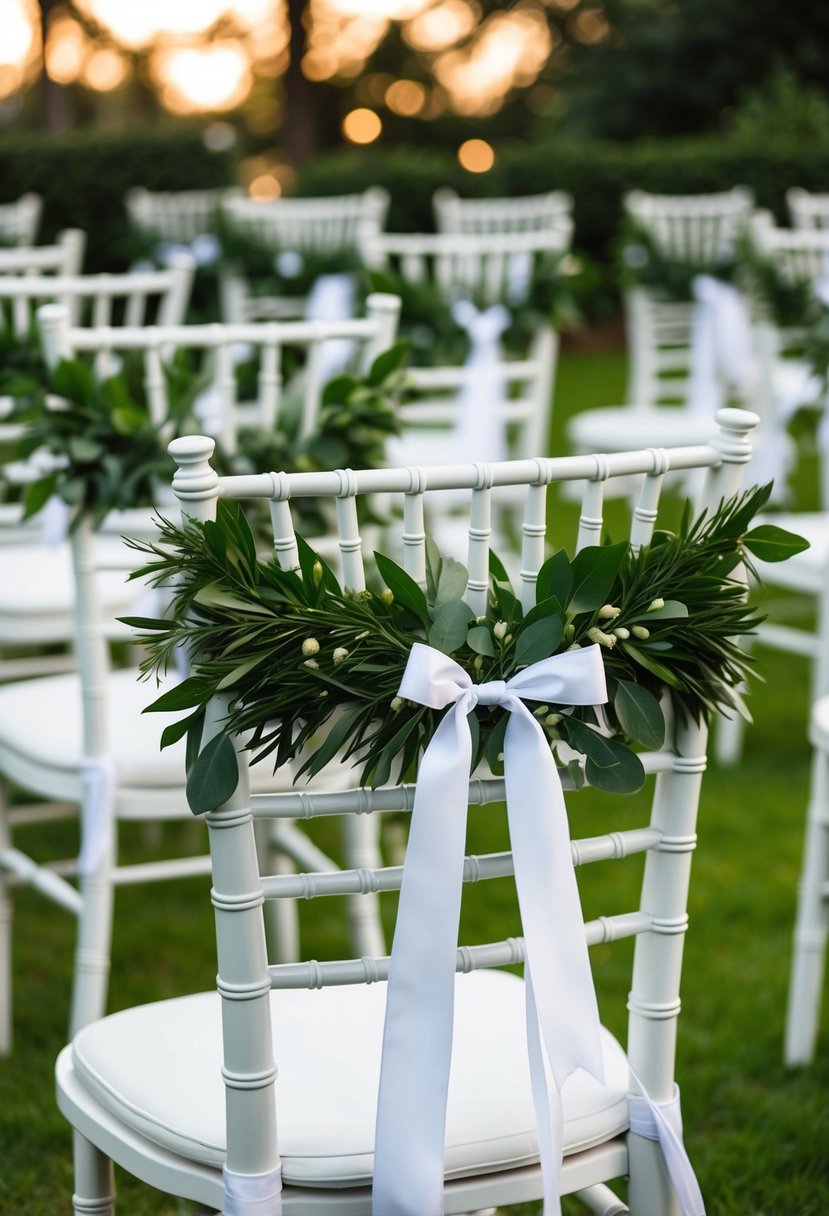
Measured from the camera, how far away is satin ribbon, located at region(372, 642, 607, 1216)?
102 cm

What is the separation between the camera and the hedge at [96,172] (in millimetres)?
9773

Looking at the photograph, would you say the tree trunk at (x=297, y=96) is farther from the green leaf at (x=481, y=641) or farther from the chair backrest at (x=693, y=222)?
the green leaf at (x=481, y=641)

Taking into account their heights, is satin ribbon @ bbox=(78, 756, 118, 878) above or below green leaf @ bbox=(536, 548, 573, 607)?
below

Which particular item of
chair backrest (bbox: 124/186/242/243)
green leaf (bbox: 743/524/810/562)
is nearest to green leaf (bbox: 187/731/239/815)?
green leaf (bbox: 743/524/810/562)

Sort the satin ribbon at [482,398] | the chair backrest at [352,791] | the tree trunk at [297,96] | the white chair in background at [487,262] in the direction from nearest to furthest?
the chair backrest at [352,791] < the satin ribbon at [482,398] < the white chair in background at [487,262] < the tree trunk at [297,96]

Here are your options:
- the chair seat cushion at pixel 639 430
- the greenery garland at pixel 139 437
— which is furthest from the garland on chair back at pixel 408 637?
the chair seat cushion at pixel 639 430

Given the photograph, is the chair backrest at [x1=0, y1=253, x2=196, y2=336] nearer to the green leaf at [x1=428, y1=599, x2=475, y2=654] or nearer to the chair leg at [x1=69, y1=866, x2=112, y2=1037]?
the chair leg at [x1=69, y1=866, x2=112, y2=1037]

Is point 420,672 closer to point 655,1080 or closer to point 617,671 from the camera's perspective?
point 617,671

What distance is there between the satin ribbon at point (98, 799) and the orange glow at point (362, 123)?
2438 cm

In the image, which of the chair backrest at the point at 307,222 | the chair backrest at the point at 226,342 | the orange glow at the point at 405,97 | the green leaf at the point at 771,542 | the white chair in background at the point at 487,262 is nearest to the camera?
the green leaf at the point at 771,542

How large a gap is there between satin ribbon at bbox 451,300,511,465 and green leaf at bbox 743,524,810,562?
219 centimetres

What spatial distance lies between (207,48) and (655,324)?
21.2 meters

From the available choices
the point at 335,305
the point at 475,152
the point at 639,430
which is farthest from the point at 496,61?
the point at 335,305

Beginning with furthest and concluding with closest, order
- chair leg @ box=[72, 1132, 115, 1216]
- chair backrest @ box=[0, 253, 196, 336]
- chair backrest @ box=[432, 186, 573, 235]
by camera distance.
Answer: chair backrest @ box=[432, 186, 573, 235], chair backrest @ box=[0, 253, 196, 336], chair leg @ box=[72, 1132, 115, 1216]
